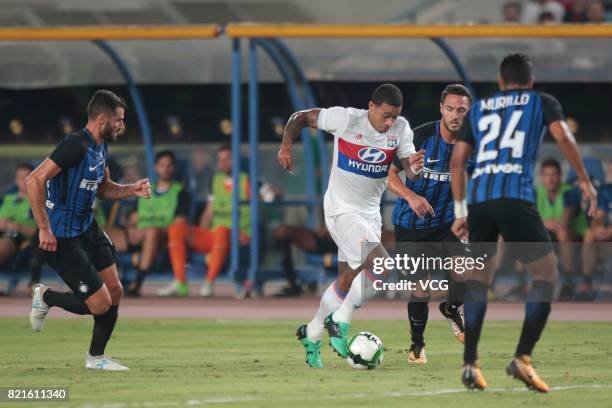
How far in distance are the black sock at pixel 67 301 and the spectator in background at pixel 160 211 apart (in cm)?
648

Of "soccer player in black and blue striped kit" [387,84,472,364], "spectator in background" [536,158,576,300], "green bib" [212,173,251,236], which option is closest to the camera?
"soccer player in black and blue striped kit" [387,84,472,364]

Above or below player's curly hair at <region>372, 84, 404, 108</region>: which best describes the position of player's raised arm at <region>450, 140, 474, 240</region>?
below

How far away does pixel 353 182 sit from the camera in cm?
978

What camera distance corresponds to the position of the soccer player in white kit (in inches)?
374

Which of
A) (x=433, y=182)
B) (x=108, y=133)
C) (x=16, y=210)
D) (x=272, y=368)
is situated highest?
(x=108, y=133)

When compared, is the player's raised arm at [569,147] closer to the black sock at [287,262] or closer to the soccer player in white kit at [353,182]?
the soccer player in white kit at [353,182]

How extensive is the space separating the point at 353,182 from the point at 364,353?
118 cm

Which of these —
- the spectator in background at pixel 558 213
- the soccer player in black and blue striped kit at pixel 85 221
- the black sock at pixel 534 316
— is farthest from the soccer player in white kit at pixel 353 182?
the spectator in background at pixel 558 213

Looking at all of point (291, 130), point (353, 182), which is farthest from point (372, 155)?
point (291, 130)

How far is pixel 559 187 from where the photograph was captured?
16.0 meters

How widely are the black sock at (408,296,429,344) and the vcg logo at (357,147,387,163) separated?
106 cm

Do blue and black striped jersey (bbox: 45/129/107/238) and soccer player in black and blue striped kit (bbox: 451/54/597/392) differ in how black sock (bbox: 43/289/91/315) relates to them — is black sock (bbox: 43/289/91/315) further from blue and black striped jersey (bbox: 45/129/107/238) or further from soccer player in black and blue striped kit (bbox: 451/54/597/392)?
soccer player in black and blue striped kit (bbox: 451/54/597/392)

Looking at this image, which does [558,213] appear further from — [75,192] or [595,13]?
[75,192]

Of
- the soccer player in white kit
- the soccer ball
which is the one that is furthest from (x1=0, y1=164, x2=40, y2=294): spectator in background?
the soccer ball
